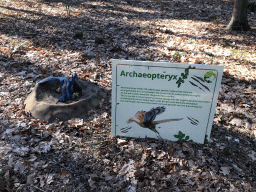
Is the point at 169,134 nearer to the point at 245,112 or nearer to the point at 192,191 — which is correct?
the point at 192,191

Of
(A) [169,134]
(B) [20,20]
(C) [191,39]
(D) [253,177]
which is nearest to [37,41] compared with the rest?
(B) [20,20]

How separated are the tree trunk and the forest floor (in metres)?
0.43

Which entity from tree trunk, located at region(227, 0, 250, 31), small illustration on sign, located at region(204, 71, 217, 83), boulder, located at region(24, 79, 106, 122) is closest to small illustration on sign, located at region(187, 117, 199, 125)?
small illustration on sign, located at region(204, 71, 217, 83)

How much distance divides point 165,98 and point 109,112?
67.8 inches

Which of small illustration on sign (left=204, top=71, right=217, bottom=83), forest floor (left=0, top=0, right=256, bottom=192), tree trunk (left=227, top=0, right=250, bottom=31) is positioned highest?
tree trunk (left=227, top=0, right=250, bottom=31)

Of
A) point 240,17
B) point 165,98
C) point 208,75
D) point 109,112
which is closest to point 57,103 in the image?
point 109,112

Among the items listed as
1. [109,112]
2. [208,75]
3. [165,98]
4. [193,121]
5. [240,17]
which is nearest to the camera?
[208,75]

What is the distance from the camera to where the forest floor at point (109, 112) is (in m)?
3.04

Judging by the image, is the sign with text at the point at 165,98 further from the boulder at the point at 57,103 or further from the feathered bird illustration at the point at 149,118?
the boulder at the point at 57,103

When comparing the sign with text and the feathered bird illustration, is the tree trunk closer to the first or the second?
the sign with text

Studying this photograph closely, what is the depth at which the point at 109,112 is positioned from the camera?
451 centimetres

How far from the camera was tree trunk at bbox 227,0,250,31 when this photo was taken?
25.4 ft

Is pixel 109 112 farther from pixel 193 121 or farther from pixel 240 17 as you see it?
pixel 240 17

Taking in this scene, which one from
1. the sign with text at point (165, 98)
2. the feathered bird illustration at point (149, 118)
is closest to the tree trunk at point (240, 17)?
the sign with text at point (165, 98)
